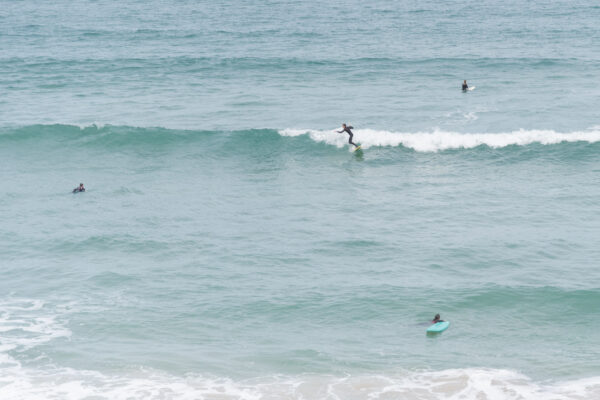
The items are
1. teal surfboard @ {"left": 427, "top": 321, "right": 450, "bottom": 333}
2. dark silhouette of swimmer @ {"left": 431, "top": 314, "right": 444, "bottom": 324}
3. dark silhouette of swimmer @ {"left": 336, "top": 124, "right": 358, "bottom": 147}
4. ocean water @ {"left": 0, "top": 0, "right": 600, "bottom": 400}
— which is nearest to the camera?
ocean water @ {"left": 0, "top": 0, "right": 600, "bottom": 400}

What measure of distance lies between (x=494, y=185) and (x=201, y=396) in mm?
19051

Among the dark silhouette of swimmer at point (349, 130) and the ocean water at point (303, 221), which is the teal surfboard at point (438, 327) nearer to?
the ocean water at point (303, 221)

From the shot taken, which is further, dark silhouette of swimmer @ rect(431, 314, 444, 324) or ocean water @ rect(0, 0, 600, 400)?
dark silhouette of swimmer @ rect(431, 314, 444, 324)

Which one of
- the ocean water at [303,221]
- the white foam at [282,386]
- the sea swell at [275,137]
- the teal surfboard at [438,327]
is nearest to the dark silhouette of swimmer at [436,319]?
the teal surfboard at [438,327]

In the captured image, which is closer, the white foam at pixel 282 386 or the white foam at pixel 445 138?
the white foam at pixel 282 386

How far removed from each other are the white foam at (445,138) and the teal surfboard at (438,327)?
16951 millimetres

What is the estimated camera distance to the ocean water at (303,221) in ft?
69.2

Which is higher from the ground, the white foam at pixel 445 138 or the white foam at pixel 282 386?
the white foam at pixel 445 138

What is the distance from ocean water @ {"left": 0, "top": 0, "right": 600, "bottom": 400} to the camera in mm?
21078

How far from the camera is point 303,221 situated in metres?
30.7

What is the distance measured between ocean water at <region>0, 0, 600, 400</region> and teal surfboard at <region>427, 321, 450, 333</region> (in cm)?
25

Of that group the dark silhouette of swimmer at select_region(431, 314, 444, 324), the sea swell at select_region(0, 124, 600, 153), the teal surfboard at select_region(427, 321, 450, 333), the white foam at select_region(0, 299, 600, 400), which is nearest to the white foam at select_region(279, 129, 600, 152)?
the sea swell at select_region(0, 124, 600, 153)

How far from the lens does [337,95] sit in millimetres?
47250

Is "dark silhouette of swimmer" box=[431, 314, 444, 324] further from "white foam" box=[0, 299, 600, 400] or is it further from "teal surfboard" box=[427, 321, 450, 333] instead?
"white foam" box=[0, 299, 600, 400]
